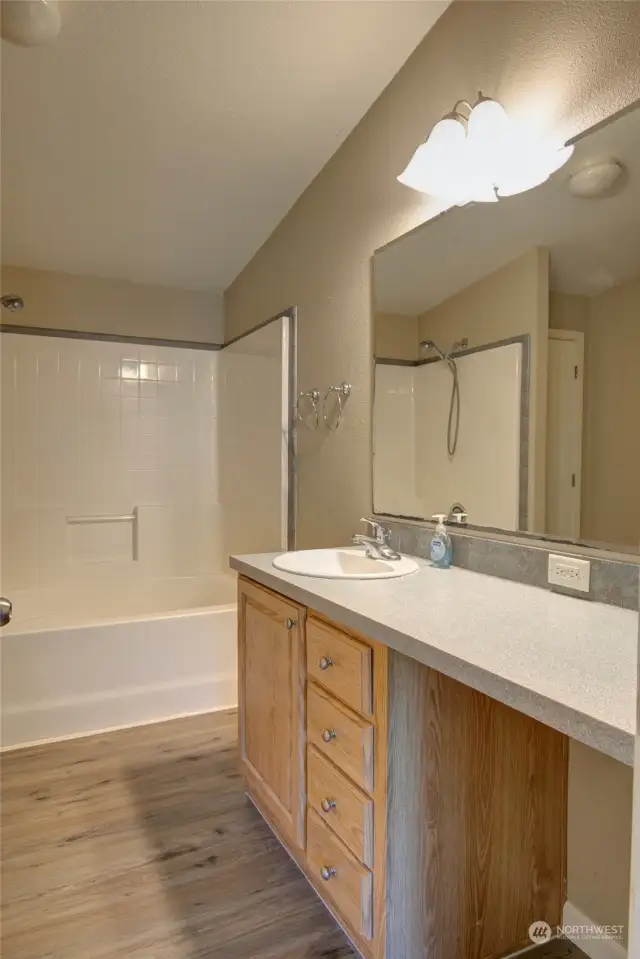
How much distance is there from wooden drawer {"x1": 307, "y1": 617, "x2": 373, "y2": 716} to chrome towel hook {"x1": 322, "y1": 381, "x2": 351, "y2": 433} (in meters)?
1.10

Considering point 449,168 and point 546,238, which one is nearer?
point 546,238

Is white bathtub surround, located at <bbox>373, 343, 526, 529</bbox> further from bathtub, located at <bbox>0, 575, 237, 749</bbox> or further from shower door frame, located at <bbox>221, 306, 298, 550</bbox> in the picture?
bathtub, located at <bbox>0, 575, 237, 749</bbox>

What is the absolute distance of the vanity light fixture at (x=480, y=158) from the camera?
5.02 feet

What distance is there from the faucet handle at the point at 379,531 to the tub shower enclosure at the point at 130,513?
0.71 metres

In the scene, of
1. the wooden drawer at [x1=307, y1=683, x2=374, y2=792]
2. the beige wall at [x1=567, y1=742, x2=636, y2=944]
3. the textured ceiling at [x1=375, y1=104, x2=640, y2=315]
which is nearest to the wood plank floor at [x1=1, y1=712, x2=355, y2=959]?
the wooden drawer at [x1=307, y1=683, x2=374, y2=792]

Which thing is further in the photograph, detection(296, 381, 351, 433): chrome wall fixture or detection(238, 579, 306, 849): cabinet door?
detection(296, 381, 351, 433): chrome wall fixture

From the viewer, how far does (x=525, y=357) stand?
1584mm

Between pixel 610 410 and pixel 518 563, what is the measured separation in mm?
473

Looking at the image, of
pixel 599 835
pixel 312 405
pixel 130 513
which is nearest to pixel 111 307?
pixel 130 513

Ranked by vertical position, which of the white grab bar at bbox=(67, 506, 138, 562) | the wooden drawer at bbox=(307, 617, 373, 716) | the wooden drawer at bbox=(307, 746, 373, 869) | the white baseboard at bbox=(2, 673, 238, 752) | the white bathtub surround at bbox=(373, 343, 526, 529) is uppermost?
the white bathtub surround at bbox=(373, 343, 526, 529)

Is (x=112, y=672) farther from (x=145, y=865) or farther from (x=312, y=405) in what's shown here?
(x=312, y=405)

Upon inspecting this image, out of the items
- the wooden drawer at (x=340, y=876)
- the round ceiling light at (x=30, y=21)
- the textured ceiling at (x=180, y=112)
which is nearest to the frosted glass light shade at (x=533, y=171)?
the textured ceiling at (x=180, y=112)

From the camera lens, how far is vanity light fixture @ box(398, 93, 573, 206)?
5.02 feet

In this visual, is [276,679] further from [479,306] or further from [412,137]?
[412,137]
